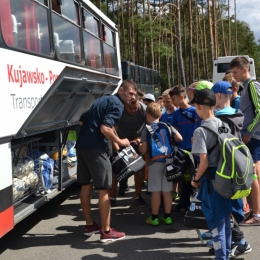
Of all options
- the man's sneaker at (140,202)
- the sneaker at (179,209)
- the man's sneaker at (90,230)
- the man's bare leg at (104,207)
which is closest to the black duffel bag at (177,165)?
the man's bare leg at (104,207)

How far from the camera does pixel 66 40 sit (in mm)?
6008

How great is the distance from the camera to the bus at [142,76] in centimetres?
2039

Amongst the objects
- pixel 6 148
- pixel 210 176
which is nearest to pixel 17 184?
pixel 6 148

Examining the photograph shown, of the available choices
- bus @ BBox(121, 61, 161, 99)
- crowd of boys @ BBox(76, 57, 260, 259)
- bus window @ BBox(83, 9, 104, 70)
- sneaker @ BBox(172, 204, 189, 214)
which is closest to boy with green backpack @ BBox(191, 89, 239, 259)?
crowd of boys @ BBox(76, 57, 260, 259)

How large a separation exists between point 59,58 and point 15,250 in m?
2.44

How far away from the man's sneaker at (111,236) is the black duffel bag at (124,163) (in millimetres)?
653

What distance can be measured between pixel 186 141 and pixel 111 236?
173cm

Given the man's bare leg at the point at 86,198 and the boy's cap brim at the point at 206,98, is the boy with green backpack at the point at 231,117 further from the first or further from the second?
the man's bare leg at the point at 86,198

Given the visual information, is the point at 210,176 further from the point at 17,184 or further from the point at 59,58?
the point at 59,58

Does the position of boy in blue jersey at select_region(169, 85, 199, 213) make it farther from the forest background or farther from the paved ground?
the forest background

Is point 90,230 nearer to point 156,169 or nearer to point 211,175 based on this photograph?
point 156,169

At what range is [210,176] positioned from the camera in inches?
156

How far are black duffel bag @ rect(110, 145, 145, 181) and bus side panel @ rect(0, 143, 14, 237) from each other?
5.09ft

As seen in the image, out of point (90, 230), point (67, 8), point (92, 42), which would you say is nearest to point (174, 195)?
point (90, 230)
